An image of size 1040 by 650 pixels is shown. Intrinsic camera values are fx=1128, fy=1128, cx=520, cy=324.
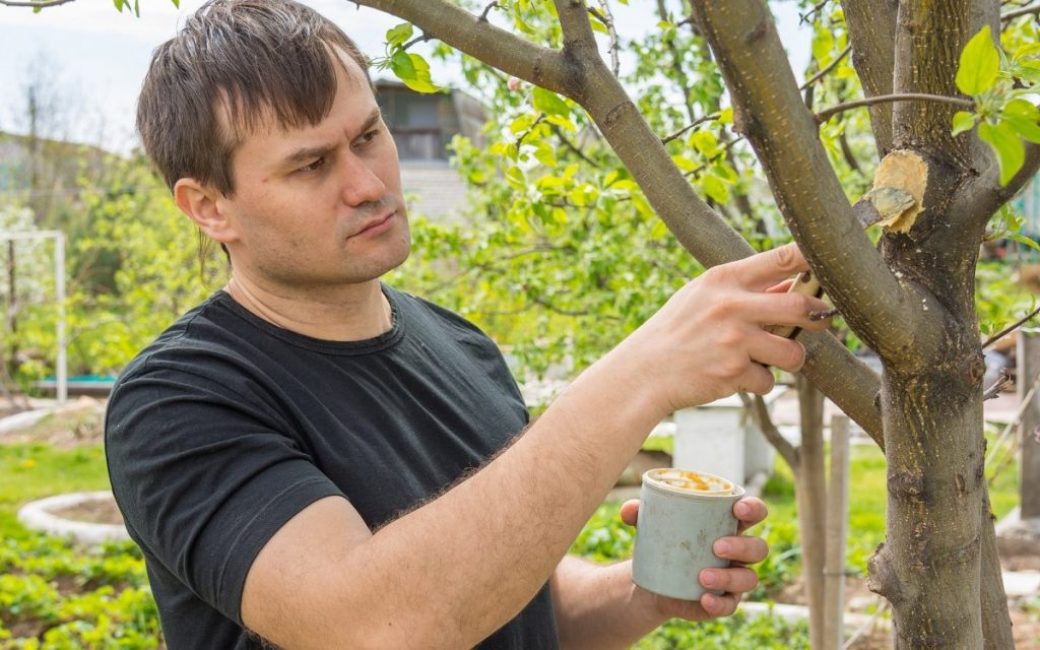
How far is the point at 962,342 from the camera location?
1.27 meters

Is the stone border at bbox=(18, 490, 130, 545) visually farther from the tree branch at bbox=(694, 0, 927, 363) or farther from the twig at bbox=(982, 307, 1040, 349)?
the tree branch at bbox=(694, 0, 927, 363)

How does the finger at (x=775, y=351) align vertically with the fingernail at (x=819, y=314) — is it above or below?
below

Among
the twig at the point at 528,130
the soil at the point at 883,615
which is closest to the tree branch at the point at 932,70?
the twig at the point at 528,130

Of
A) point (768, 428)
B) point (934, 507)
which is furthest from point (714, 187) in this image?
point (768, 428)

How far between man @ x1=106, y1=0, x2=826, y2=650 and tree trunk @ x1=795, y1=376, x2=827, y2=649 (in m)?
1.82

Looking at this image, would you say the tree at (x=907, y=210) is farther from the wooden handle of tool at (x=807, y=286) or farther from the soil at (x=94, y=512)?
the soil at (x=94, y=512)

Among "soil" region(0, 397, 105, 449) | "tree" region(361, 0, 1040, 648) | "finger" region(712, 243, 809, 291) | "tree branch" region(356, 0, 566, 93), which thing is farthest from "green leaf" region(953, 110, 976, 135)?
"soil" region(0, 397, 105, 449)

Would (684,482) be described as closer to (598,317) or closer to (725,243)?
(725,243)

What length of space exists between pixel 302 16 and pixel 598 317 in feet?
8.01

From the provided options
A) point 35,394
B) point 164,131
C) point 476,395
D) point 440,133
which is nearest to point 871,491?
point 476,395

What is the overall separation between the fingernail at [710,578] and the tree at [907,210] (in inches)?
13.1

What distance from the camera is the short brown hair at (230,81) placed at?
1.76m

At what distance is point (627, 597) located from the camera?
2047 mm

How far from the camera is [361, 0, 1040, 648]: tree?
1.05 meters
